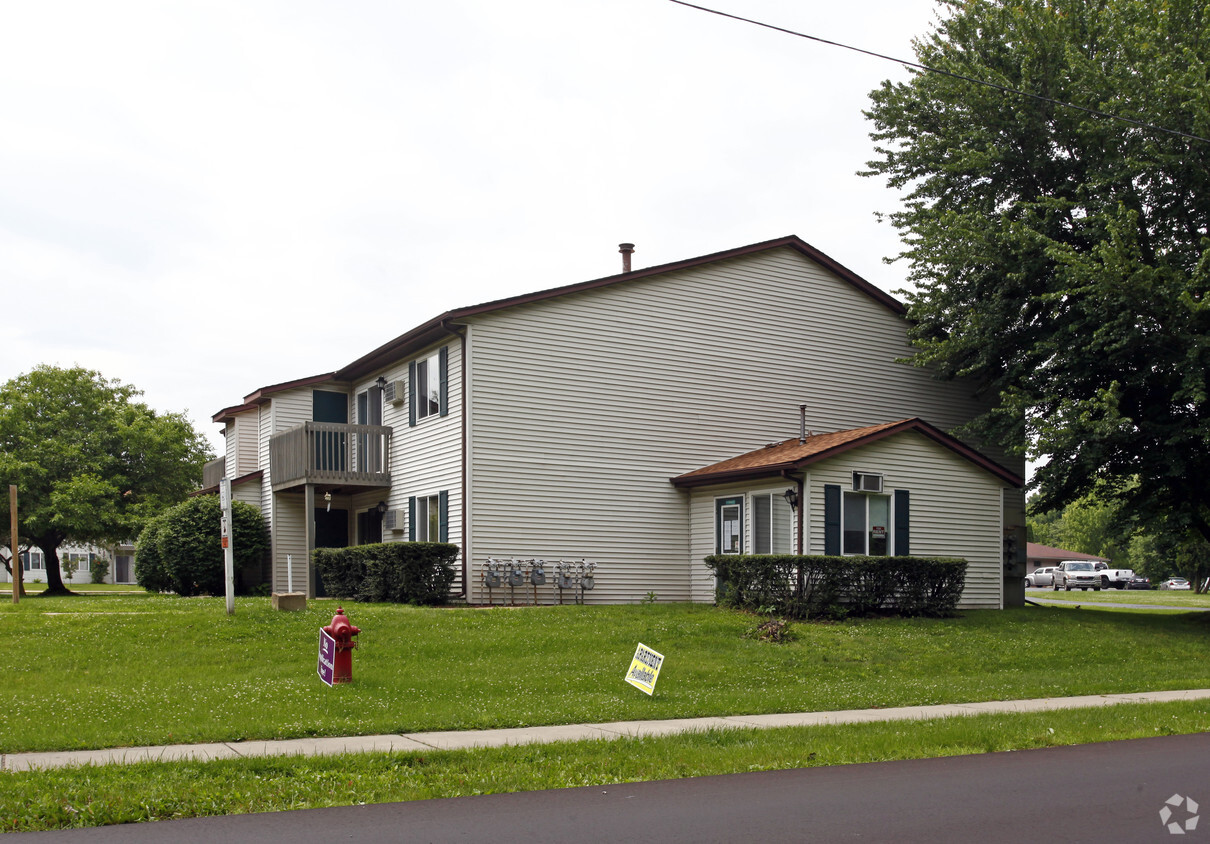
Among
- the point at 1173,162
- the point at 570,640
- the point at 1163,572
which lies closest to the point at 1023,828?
the point at 570,640

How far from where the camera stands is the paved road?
6.64 meters

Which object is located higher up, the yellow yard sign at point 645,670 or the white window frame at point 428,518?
the white window frame at point 428,518

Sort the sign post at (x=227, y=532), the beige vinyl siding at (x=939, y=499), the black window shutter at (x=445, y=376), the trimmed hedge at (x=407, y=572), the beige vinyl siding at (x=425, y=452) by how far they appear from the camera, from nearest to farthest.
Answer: the sign post at (x=227, y=532)
the trimmed hedge at (x=407, y=572)
the beige vinyl siding at (x=939, y=499)
the beige vinyl siding at (x=425, y=452)
the black window shutter at (x=445, y=376)

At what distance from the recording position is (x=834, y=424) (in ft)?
89.7

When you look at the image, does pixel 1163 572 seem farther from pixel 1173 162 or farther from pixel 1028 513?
pixel 1173 162

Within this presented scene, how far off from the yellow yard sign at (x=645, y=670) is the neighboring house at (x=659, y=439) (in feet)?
31.0

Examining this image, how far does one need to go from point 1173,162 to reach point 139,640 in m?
20.5

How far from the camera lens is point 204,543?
27.9 metres

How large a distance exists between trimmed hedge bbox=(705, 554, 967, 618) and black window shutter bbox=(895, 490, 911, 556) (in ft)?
4.88

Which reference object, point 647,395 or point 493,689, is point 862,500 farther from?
point 493,689

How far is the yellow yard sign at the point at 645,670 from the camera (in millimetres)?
12414

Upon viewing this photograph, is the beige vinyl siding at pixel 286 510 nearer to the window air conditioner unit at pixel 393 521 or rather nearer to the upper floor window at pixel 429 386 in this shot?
the window air conditioner unit at pixel 393 521

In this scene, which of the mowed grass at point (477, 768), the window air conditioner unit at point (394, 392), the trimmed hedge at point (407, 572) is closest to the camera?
the mowed grass at point (477, 768)

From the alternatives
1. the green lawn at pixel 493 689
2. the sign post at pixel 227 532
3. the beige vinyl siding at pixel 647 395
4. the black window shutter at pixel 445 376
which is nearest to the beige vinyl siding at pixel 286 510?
the black window shutter at pixel 445 376
